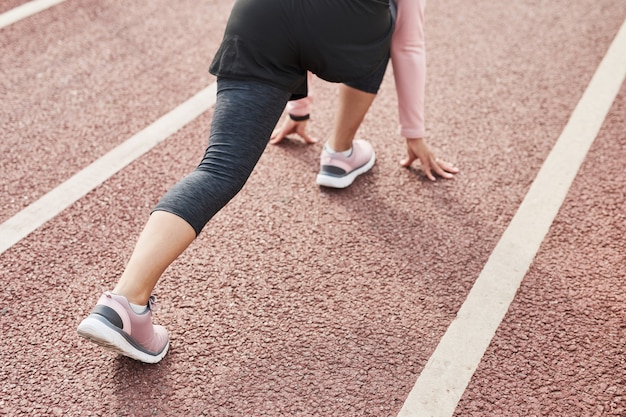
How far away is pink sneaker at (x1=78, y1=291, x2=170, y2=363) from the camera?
6.82 feet

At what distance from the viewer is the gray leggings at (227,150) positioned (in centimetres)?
223

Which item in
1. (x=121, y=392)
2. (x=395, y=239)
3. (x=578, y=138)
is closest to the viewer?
(x=121, y=392)

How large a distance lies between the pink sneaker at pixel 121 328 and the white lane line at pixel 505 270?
830 millimetres

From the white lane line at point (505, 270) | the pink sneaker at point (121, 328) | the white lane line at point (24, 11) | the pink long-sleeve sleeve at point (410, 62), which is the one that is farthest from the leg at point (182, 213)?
the white lane line at point (24, 11)

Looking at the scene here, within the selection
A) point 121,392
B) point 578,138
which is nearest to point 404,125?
point 578,138

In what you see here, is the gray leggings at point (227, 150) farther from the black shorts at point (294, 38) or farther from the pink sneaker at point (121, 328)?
the pink sneaker at point (121, 328)

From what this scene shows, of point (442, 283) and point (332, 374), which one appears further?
point (442, 283)

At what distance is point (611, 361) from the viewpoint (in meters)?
2.45

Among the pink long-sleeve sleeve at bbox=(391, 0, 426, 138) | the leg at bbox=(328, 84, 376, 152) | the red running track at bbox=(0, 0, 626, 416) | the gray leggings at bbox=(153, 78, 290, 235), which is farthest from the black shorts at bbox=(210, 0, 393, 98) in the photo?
the red running track at bbox=(0, 0, 626, 416)

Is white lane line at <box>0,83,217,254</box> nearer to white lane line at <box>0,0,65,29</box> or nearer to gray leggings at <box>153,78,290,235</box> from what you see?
gray leggings at <box>153,78,290,235</box>

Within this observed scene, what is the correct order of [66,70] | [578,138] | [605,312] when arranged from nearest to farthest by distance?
1. [605,312]
2. [578,138]
3. [66,70]

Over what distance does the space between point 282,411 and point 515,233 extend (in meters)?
1.37

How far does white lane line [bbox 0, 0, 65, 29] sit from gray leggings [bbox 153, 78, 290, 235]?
116 inches

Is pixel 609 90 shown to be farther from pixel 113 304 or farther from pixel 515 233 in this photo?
pixel 113 304
